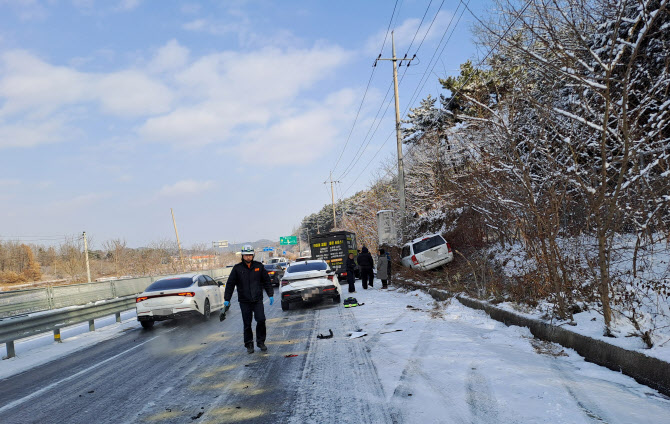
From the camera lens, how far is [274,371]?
6012 millimetres

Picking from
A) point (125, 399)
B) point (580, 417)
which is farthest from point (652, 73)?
point (125, 399)

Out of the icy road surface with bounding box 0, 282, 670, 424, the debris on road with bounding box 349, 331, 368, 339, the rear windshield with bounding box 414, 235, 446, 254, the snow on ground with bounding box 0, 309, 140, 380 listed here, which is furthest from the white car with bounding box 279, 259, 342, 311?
the rear windshield with bounding box 414, 235, 446, 254

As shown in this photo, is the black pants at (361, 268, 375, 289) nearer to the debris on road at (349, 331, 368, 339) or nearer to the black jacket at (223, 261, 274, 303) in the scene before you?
the debris on road at (349, 331, 368, 339)

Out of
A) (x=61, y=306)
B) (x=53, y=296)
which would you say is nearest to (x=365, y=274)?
(x=61, y=306)

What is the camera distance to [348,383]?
5156 mm

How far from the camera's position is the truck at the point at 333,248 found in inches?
1032

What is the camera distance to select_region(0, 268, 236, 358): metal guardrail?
9242 mm

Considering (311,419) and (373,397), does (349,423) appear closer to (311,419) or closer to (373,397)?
(311,419)

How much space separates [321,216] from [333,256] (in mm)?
94604

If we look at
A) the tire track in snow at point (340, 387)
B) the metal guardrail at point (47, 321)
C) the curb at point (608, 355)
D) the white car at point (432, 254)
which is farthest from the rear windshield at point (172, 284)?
the white car at point (432, 254)

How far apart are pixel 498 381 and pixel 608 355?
1436 millimetres

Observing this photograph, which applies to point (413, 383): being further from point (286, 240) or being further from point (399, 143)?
point (286, 240)

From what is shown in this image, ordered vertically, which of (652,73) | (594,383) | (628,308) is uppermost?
(652,73)

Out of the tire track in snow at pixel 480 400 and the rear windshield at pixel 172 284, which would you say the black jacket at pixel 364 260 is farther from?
the tire track in snow at pixel 480 400
